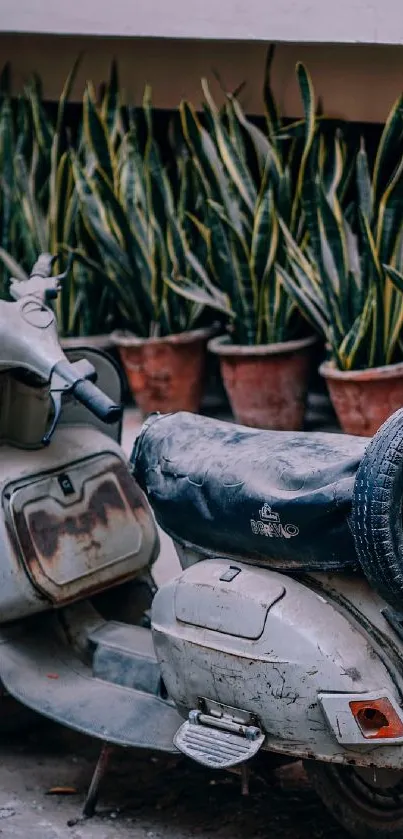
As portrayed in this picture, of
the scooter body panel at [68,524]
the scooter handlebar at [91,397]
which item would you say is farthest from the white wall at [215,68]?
the scooter handlebar at [91,397]

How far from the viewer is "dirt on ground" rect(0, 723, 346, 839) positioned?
3.31m

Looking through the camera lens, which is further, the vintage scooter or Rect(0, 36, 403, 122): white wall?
Rect(0, 36, 403, 122): white wall

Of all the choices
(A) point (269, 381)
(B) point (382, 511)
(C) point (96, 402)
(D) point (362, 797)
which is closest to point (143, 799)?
(D) point (362, 797)

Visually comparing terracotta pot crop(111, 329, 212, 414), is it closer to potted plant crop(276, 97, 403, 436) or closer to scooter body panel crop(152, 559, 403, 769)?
potted plant crop(276, 97, 403, 436)

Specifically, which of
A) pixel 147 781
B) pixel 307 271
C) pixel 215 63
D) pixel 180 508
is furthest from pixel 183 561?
pixel 215 63

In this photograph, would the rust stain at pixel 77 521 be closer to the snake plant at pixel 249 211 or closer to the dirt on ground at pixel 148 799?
the dirt on ground at pixel 148 799

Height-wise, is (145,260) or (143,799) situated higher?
(145,260)

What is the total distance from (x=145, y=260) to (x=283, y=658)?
257 cm

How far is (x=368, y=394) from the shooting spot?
455 centimetres

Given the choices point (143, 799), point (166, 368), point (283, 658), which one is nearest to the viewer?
point (283, 658)

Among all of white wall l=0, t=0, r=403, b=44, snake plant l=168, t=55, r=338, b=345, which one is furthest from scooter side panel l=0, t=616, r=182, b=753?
white wall l=0, t=0, r=403, b=44

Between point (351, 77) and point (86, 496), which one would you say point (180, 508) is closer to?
point (86, 496)

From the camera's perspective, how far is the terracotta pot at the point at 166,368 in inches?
203

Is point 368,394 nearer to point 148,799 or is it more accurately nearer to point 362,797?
point 148,799
